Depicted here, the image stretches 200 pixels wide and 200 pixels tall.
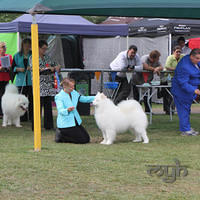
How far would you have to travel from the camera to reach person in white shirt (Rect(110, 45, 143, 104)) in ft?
34.0

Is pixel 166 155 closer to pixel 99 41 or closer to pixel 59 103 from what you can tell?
pixel 59 103

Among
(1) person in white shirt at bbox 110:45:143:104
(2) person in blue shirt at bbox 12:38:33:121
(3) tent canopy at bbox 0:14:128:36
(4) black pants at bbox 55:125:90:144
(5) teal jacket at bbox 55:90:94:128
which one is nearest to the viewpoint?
(5) teal jacket at bbox 55:90:94:128

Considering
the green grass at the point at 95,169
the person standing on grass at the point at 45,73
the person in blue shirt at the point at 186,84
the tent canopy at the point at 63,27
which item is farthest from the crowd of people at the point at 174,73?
the person standing on grass at the point at 45,73

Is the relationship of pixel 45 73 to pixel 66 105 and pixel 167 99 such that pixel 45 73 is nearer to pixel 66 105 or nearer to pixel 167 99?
pixel 66 105

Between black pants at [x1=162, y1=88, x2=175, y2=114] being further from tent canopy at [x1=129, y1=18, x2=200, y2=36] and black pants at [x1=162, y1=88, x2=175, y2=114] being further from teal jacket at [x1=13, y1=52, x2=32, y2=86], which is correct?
teal jacket at [x1=13, y1=52, x2=32, y2=86]

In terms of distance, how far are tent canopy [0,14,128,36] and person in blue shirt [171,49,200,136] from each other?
196 inches

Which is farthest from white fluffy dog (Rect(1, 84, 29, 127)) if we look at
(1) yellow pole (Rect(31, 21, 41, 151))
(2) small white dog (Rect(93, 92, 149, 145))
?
(1) yellow pole (Rect(31, 21, 41, 151))

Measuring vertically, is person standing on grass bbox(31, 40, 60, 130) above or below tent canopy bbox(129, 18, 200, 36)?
below

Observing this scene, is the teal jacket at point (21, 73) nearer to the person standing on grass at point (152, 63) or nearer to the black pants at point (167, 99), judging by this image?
the person standing on grass at point (152, 63)

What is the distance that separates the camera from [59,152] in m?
6.21

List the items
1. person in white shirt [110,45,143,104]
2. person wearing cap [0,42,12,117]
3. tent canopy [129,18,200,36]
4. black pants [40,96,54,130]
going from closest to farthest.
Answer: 1. black pants [40,96,54,130]
2. person wearing cap [0,42,12,117]
3. person in white shirt [110,45,143,104]
4. tent canopy [129,18,200,36]

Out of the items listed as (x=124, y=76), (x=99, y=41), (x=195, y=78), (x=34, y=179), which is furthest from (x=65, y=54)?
(x=34, y=179)

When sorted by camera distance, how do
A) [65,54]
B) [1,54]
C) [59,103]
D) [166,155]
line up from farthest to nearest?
[65,54] < [1,54] < [59,103] < [166,155]

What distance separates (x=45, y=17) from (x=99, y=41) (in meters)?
3.42
